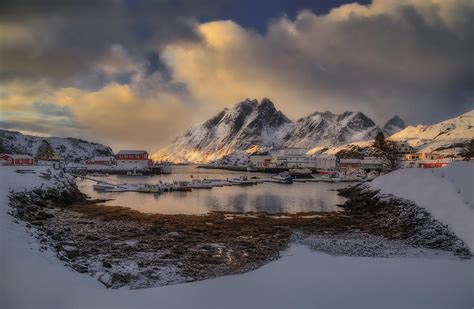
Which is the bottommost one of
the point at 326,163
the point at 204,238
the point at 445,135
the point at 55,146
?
the point at 204,238

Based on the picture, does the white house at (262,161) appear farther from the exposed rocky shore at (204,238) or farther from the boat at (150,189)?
the exposed rocky shore at (204,238)

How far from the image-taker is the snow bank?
13672 mm

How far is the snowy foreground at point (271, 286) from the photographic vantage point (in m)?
6.90

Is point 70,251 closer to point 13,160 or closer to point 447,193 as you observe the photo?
point 447,193

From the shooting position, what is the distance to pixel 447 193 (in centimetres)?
1667

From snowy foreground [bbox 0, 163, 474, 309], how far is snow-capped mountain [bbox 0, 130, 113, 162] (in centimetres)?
14726

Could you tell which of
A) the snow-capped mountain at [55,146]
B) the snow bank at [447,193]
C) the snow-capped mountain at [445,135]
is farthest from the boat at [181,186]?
the snow-capped mountain at [55,146]

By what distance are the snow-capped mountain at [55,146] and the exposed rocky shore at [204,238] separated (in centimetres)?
13771

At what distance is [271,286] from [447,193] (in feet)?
41.6

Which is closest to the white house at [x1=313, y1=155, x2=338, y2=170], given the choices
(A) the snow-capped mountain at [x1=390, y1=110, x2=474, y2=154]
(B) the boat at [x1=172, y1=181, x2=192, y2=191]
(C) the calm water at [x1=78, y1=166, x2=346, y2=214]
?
(A) the snow-capped mountain at [x1=390, y1=110, x2=474, y2=154]

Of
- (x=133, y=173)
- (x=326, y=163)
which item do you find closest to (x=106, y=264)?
(x=133, y=173)

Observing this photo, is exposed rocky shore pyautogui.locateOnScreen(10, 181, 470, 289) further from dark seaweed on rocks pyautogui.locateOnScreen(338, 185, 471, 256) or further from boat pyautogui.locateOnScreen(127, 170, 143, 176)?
boat pyautogui.locateOnScreen(127, 170, 143, 176)

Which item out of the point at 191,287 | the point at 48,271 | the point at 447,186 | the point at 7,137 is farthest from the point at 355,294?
the point at 7,137

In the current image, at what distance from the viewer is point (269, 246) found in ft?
44.8
